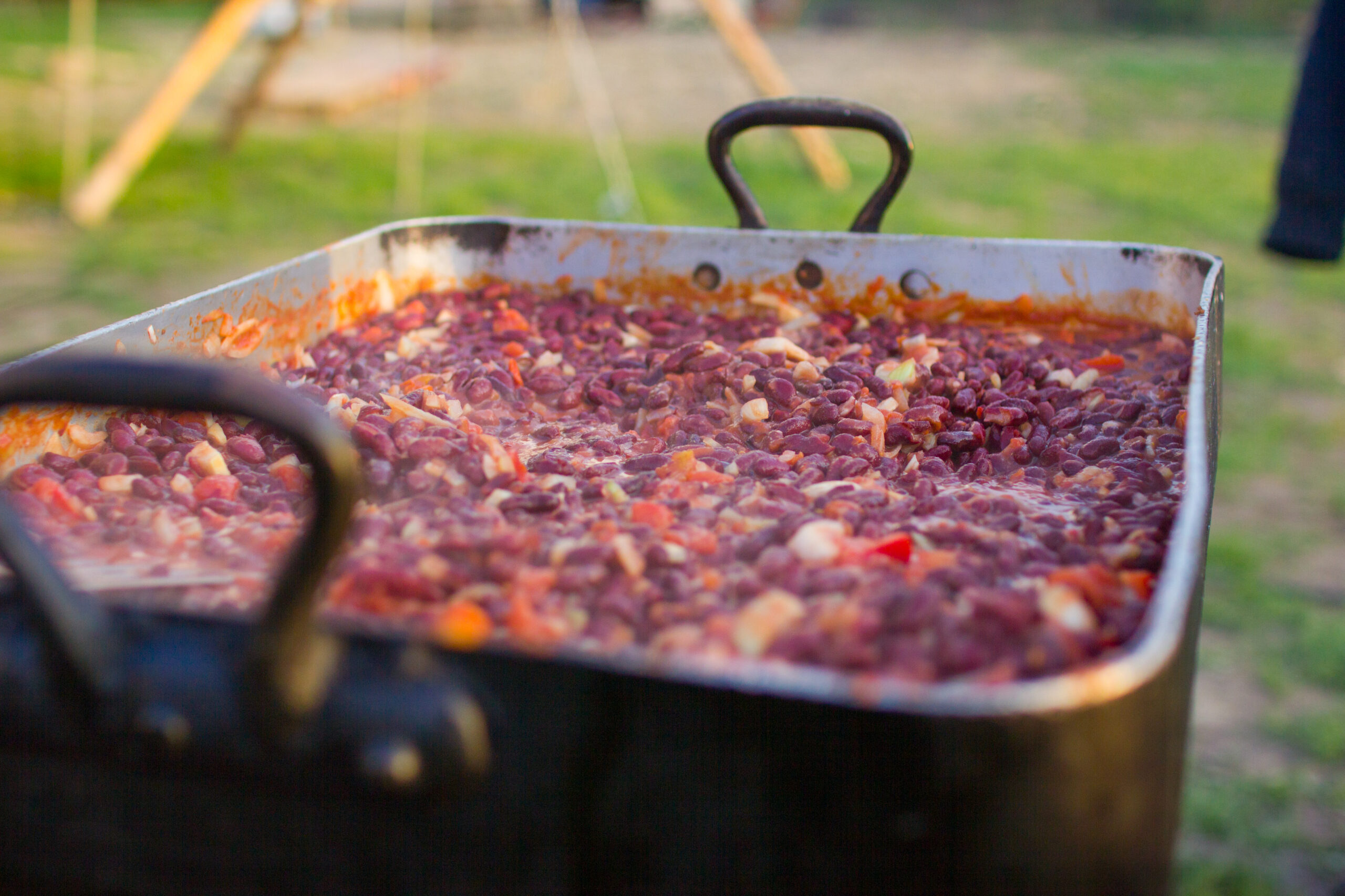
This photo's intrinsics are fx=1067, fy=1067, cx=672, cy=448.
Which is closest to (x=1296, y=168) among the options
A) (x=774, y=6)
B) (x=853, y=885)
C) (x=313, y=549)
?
(x=853, y=885)

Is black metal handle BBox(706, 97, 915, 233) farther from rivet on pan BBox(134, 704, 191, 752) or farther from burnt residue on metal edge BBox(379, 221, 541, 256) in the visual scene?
rivet on pan BBox(134, 704, 191, 752)

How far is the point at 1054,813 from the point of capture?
0.59 meters

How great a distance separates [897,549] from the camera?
911mm

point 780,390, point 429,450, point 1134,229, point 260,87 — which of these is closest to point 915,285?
point 780,390

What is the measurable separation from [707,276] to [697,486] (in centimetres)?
68

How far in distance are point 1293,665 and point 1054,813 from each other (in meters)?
2.11

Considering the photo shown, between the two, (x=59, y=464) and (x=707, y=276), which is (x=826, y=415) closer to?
(x=707, y=276)

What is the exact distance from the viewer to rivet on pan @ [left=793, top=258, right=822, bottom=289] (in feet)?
5.52

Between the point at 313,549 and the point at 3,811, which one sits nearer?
the point at 313,549

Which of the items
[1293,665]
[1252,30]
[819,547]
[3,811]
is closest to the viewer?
[3,811]

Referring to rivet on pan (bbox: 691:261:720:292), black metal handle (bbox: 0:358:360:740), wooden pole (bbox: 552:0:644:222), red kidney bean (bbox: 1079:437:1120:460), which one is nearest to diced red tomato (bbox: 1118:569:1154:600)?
red kidney bean (bbox: 1079:437:1120:460)

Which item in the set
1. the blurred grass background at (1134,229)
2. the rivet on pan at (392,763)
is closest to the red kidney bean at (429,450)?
the rivet on pan at (392,763)

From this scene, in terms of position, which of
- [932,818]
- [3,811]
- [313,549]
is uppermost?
[313,549]

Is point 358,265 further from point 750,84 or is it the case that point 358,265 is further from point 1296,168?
point 750,84
